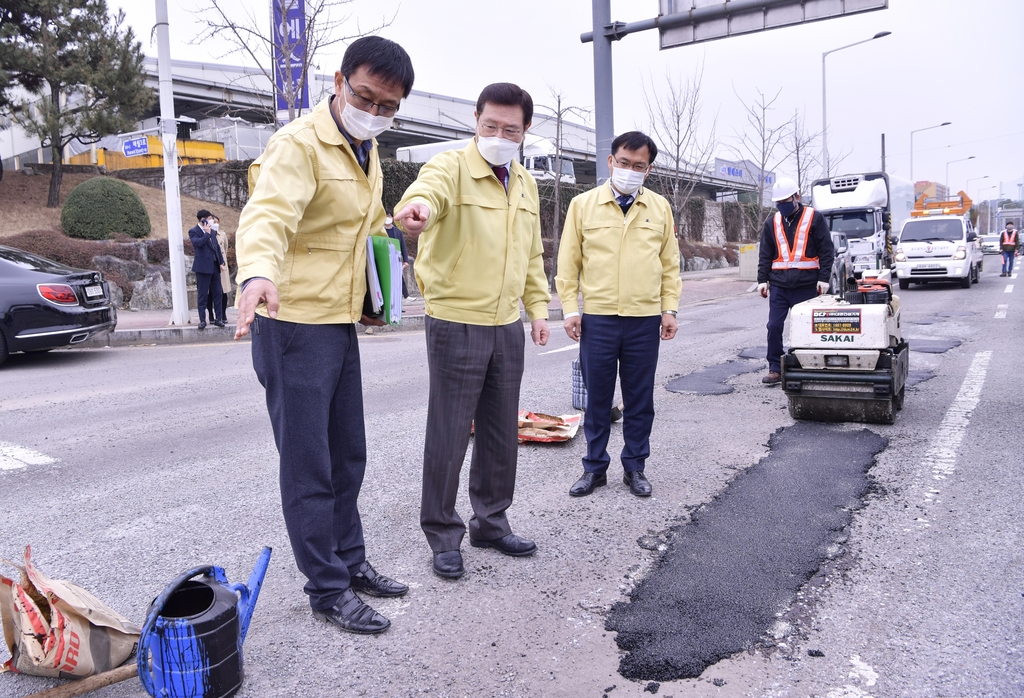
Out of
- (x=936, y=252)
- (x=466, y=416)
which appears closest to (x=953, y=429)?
(x=466, y=416)

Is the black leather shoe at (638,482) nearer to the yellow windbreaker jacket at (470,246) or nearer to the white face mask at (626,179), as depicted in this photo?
the yellow windbreaker jacket at (470,246)

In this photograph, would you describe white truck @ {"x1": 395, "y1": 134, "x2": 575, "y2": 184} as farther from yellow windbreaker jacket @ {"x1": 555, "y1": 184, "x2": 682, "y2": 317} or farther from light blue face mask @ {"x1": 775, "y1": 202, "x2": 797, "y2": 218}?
yellow windbreaker jacket @ {"x1": 555, "y1": 184, "x2": 682, "y2": 317}

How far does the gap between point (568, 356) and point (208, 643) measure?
26.0ft

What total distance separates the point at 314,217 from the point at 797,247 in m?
5.70

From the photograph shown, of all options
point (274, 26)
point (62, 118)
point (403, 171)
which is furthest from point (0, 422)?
point (403, 171)

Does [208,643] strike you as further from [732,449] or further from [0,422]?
[0,422]

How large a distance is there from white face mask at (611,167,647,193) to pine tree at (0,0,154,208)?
22.2 m

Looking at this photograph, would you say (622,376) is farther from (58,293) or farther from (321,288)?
(58,293)

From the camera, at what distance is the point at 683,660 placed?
2.73m

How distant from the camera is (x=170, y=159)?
13.1 metres

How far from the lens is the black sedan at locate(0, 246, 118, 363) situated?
9383 millimetres

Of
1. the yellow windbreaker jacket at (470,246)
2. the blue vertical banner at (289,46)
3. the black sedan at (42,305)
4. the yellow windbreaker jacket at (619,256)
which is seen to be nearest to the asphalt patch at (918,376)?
the yellow windbreaker jacket at (619,256)

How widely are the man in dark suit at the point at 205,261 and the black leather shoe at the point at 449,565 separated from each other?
10.5 meters

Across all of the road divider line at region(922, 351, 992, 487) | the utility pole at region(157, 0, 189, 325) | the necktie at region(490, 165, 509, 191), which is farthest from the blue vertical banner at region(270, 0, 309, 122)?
the necktie at region(490, 165, 509, 191)
